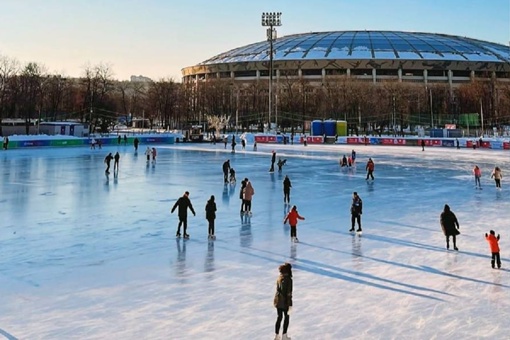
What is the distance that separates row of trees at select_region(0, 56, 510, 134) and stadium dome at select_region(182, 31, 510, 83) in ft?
18.3

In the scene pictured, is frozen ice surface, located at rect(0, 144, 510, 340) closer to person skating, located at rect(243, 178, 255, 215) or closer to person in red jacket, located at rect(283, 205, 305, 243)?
person in red jacket, located at rect(283, 205, 305, 243)

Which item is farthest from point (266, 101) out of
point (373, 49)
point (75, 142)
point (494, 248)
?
point (494, 248)

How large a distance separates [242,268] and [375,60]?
87026 millimetres

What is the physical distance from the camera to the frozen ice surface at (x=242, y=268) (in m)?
6.65

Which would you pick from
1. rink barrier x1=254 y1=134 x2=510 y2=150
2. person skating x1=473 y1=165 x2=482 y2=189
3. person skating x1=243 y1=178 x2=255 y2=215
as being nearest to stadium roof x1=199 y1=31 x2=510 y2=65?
rink barrier x1=254 y1=134 x2=510 y2=150

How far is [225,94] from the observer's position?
84375 mm

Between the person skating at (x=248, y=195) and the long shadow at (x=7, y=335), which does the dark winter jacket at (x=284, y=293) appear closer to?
the long shadow at (x=7, y=335)

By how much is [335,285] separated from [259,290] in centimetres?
133

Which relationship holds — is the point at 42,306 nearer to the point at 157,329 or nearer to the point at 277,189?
the point at 157,329

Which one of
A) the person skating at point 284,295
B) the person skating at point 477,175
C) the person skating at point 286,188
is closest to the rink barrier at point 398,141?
the person skating at point 477,175

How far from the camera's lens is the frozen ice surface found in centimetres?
665

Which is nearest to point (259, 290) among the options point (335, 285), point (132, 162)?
point (335, 285)

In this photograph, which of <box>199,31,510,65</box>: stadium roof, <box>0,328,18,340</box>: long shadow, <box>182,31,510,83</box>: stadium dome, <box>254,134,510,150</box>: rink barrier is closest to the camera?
<box>0,328,18,340</box>: long shadow

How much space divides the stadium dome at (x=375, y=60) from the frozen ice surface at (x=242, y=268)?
76.1m
